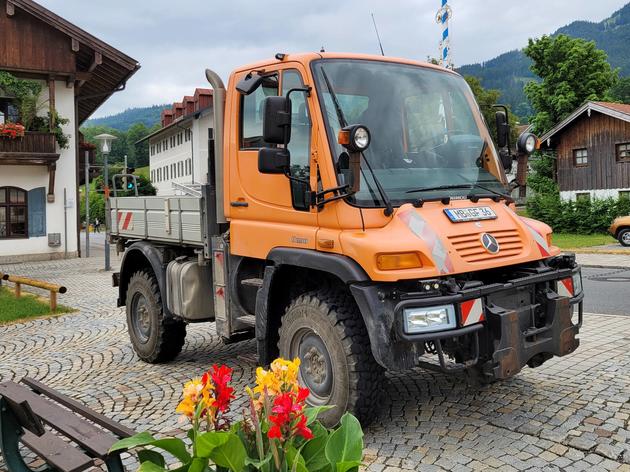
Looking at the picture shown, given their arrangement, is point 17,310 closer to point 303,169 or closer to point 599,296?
point 303,169

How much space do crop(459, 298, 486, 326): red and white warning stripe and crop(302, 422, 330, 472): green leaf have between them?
1.50m

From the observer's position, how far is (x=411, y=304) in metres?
3.67

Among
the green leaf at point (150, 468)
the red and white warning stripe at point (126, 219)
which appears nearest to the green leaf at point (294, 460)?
the green leaf at point (150, 468)

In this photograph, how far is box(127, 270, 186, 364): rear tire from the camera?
6.43 m

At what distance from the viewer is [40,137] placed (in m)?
22.0

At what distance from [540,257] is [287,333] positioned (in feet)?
6.19

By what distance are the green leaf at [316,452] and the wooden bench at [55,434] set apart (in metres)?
0.97

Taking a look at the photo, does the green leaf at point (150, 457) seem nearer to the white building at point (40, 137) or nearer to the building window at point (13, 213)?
the white building at point (40, 137)

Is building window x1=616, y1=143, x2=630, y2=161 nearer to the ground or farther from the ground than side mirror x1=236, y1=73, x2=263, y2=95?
farther from the ground

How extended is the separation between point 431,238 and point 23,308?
30.2ft

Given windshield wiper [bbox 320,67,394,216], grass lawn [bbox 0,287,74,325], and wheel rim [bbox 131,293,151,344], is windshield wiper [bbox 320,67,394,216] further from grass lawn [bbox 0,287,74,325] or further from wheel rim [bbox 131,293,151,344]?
grass lawn [bbox 0,287,74,325]

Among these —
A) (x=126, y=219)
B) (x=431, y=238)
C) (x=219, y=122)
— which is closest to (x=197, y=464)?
(x=431, y=238)

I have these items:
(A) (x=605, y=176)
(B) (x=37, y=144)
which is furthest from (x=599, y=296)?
(A) (x=605, y=176)

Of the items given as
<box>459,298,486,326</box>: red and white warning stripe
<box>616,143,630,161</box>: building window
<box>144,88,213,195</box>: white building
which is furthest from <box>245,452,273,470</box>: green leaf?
<box>144,88,213,195</box>: white building
